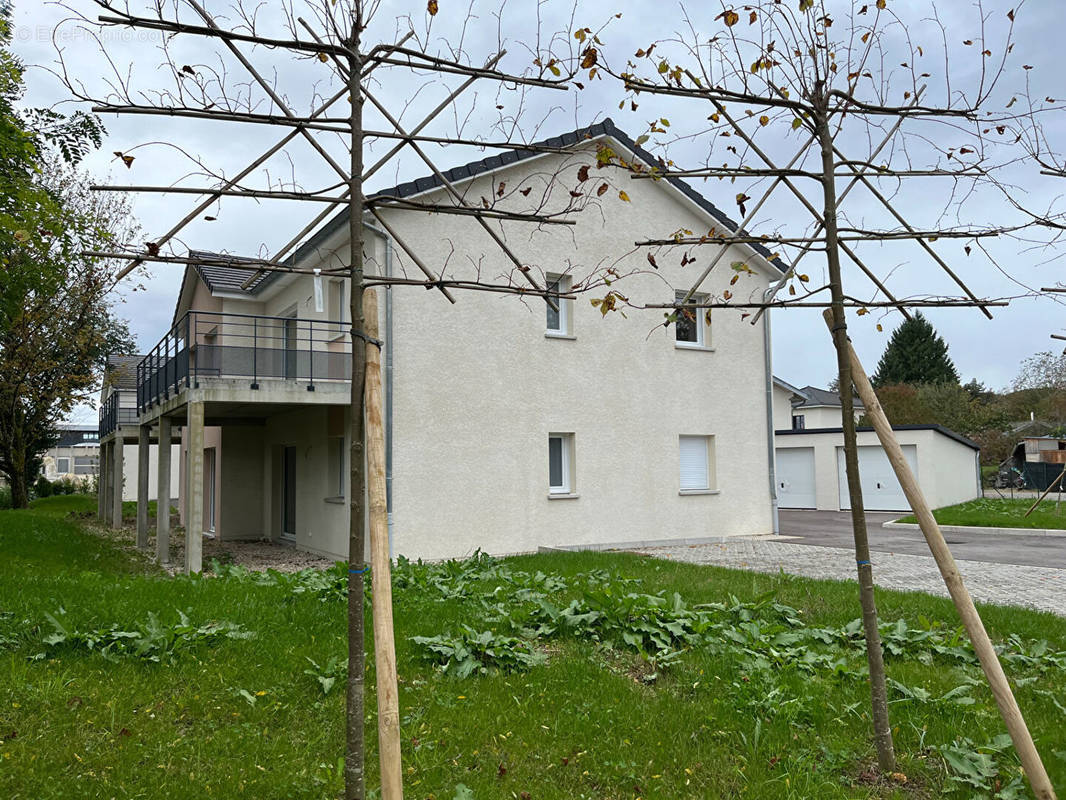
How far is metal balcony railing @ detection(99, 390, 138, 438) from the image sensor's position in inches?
814

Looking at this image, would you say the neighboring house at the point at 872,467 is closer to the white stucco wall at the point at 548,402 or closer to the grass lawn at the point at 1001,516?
the grass lawn at the point at 1001,516

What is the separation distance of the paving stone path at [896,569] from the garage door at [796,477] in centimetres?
1256

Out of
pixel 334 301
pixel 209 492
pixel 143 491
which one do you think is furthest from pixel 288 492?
pixel 209 492

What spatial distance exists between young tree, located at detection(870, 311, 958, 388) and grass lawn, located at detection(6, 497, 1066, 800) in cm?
5240

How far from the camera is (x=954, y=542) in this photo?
1634 cm

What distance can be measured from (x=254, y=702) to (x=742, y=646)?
3.21 meters

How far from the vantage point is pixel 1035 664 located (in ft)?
18.8

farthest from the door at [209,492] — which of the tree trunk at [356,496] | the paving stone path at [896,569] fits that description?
the tree trunk at [356,496]

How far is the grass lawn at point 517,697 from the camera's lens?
12.9 feet

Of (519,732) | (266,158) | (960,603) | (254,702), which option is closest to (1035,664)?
(960,603)

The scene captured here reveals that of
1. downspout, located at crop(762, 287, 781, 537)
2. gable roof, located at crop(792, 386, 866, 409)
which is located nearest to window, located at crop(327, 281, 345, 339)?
downspout, located at crop(762, 287, 781, 537)

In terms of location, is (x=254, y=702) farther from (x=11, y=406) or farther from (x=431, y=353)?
(x=11, y=406)

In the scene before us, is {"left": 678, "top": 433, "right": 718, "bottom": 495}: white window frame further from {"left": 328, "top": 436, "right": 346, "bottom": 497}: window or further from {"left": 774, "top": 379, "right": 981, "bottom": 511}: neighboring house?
{"left": 774, "top": 379, "right": 981, "bottom": 511}: neighboring house

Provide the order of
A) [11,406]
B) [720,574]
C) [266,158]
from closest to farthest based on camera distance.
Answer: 1. [266,158]
2. [720,574]
3. [11,406]
